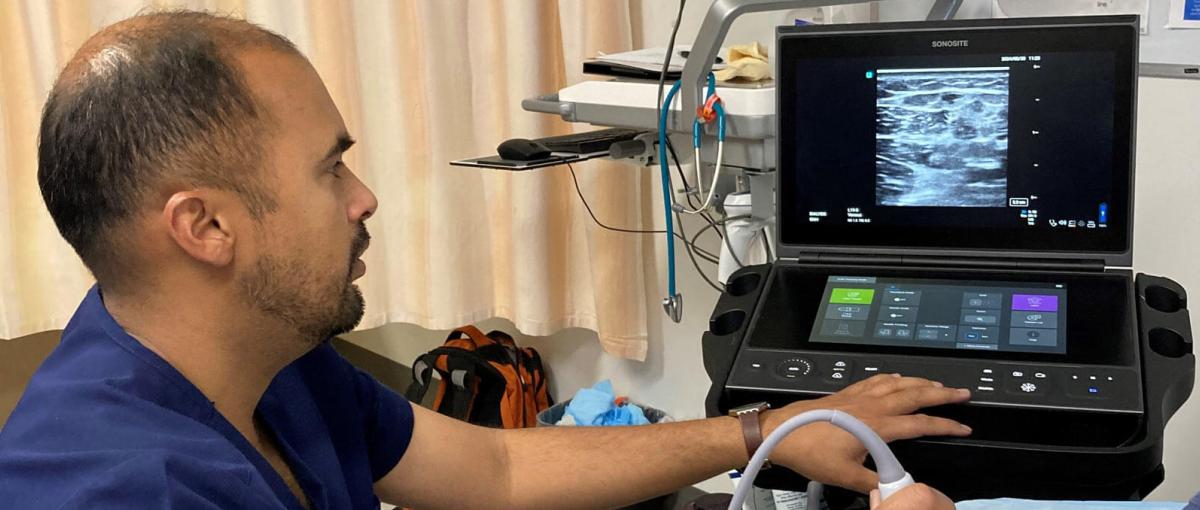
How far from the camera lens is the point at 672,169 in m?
2.28

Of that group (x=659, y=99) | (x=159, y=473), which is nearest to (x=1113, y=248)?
(x=659, y=99)

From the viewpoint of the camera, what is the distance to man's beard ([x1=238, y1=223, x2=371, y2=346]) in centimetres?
104

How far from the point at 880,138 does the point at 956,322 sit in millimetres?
210

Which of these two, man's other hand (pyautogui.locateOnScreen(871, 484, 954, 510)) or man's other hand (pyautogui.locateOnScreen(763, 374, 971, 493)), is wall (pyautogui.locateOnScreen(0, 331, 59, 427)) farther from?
man's other hand (pyautogui.locateOnScreen(871, 484, 954, 510))

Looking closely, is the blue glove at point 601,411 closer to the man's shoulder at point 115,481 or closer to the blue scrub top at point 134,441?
the blue scrub top at point 134,441

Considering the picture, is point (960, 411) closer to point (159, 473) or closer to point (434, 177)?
point (159, 473)

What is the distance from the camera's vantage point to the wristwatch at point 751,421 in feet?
3.60

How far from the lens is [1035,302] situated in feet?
3.60

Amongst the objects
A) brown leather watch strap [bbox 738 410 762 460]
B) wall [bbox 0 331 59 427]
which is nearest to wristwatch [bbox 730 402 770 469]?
brown leather watch strap [bbox 738 410 762 460]

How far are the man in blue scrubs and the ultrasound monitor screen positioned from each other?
9.0 inches

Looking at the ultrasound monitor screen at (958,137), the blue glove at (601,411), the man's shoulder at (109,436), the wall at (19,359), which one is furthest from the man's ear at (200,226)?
the wall at (19,359)

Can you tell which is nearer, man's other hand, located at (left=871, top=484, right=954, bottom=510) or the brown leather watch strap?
man's other hand, located at (left=871, top=484, right=954, bottom=510)

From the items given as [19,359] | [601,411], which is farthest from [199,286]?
[19,359]

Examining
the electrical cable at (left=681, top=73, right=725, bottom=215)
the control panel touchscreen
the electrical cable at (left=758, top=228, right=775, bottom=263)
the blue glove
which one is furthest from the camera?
the blue glove
